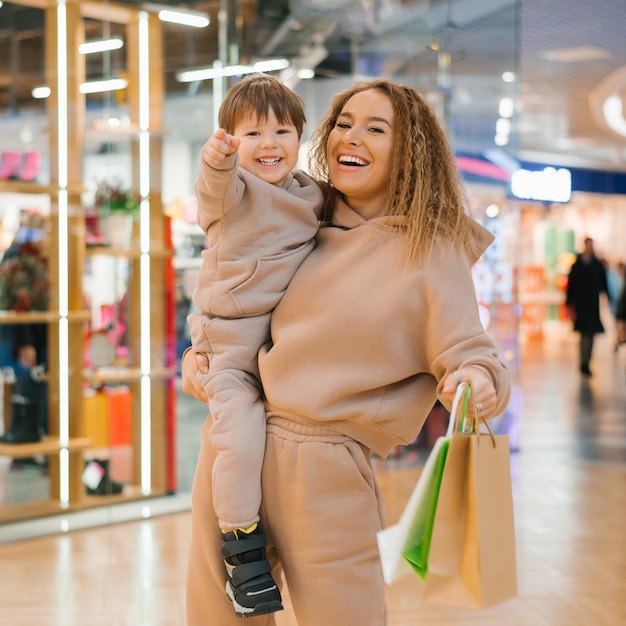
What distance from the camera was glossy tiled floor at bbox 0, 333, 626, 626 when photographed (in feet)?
11.6

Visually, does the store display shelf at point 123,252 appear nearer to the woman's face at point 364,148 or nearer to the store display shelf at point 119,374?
the store display shelf at point 119,374

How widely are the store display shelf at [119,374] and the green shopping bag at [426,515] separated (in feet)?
12.4

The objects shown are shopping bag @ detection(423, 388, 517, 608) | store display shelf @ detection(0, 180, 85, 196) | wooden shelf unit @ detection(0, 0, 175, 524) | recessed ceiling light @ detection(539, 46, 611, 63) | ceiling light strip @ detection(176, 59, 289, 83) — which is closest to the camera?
shopping bag @ detection(423, 388, 517, 608)

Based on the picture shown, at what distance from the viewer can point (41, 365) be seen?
195 inches

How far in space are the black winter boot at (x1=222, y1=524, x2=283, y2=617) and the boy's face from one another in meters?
0.67

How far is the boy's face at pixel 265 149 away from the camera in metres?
1.85

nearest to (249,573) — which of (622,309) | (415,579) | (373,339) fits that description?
(373,339)

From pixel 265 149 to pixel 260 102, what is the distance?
9cm

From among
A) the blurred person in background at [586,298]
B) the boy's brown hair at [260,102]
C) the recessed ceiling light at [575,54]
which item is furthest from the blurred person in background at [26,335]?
the blurred person in background at [586,298]

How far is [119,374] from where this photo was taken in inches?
205

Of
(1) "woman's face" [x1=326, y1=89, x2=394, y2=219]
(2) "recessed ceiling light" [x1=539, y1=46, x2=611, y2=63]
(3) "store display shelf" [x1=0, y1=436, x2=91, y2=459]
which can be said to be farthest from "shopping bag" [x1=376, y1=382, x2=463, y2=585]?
(2) "recessed ceiling light" [x1=539, y1=46, x2=611, y2=63]

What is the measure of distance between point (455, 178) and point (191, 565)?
0.93 metres

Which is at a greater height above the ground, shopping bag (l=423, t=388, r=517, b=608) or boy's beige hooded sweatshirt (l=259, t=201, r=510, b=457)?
boy's beige hooded sweatshirt (l=259, t=201, r=510, b=457)

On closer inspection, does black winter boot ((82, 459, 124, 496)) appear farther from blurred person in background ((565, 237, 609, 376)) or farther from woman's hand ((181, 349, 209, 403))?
blurred person in background ((565, 237, 609, 376))
